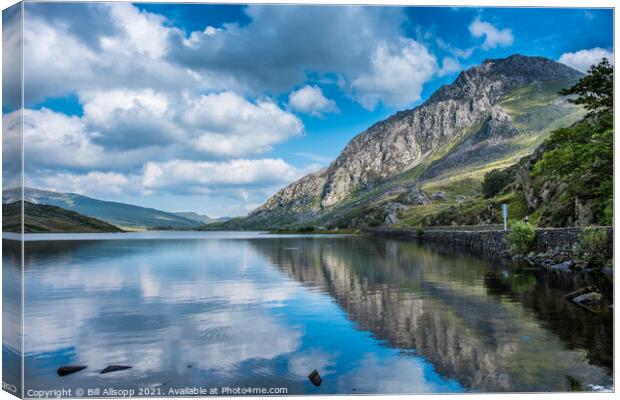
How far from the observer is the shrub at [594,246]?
125ft

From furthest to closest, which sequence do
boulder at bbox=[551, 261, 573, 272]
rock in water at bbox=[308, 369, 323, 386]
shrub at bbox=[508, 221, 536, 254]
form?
1. shrub at bbox=[508, 221, 536, 254]
2. boulder at bbox=[551, 261, 573, 272]
3. rock in water at bbox=[308, 369, 323, 386]

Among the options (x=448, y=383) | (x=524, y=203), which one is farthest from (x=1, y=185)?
(x=524, y=203)

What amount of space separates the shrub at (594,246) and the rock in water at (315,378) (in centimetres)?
3050

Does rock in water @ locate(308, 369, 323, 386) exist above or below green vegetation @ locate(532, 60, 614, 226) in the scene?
below

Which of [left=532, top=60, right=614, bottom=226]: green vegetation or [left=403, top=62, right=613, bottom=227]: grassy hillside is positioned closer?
[left=532, top=60, right=614, bottom=226]: green vegetation

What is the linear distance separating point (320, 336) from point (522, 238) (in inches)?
1689

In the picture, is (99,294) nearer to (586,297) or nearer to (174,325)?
(174,325)

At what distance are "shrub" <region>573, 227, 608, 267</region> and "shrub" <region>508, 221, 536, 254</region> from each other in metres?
15.1

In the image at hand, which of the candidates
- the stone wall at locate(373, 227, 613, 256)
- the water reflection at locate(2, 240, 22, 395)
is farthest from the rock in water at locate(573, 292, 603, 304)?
the water reflection at locate(2, 240, 22, 395)

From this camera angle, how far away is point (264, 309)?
25.7 metres

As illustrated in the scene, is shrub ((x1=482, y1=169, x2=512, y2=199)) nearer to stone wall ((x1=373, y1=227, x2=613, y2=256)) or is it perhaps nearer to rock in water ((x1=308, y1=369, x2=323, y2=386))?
stone wall ((x1=373, y1=227, x2=613, y2=256))

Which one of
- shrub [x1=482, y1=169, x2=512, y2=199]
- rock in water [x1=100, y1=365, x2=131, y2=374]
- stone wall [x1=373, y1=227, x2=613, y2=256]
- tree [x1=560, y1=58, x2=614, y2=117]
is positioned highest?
shrub [x1=482, y1=169, x2=512, y2=199]

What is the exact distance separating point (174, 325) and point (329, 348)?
24.1 feet

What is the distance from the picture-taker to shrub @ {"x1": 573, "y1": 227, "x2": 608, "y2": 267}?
125 feet
